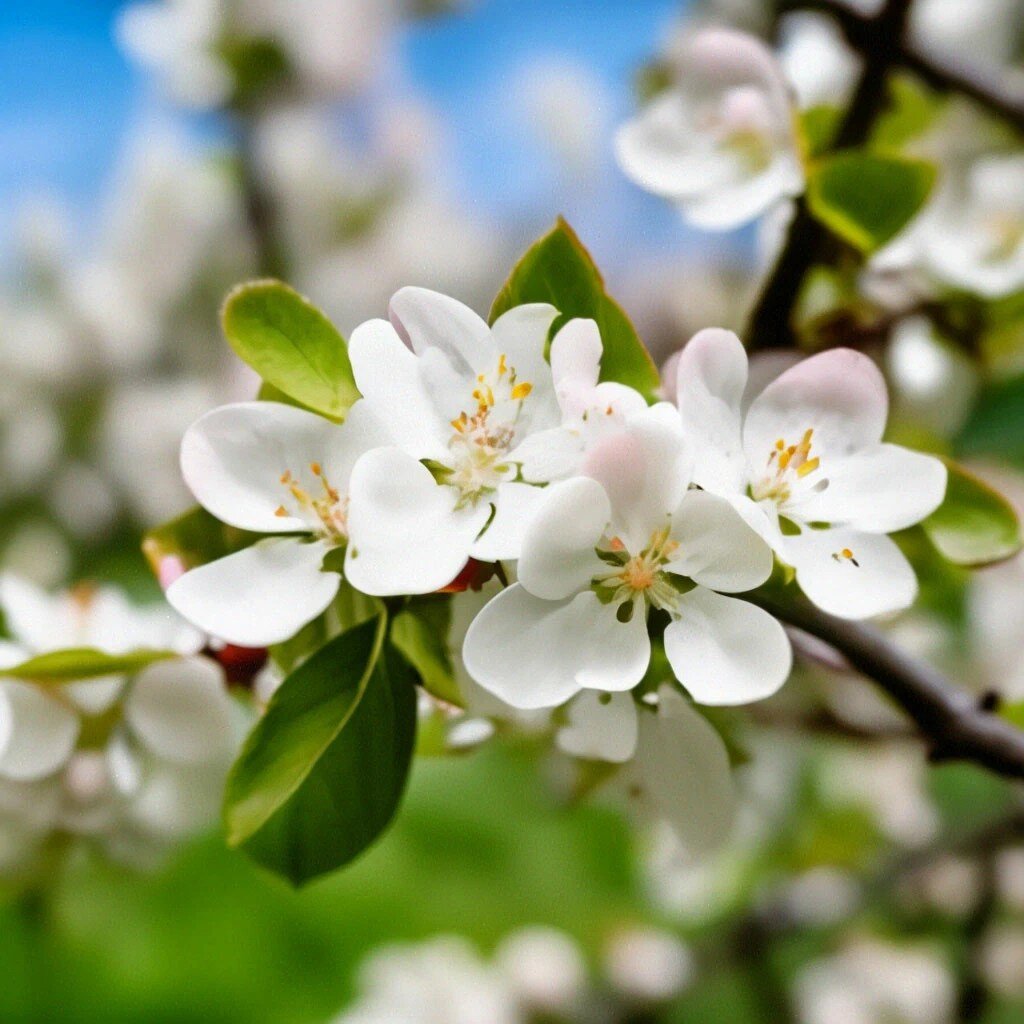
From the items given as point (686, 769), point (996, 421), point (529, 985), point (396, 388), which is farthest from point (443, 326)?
point (529, 985)

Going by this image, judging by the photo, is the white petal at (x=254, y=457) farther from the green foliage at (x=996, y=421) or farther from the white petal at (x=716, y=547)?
the green foliage at (x=996, y=421)

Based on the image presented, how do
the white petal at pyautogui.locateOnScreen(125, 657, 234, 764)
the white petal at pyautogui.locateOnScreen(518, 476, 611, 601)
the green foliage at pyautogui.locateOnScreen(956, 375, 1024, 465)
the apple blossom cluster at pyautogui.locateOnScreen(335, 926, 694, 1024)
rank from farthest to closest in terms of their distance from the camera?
the apple blossom cluster at pyautogui.locateOnScreen(335, 926, 694, 1024)
the green foliage at pyautogui.locateOnScreen(956, 375, 1024, 465)
the white petal at pyautogui.locateOnScreen(125, 657, 234, 764)
the white petal at pyautogui.locateOnScreen(518, 476, 611, 601)

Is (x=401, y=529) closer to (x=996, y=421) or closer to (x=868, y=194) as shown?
(x=868, y=194)

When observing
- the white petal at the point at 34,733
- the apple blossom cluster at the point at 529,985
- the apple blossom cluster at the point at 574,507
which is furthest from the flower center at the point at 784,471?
the apple blossom cluster at the point at 529,985

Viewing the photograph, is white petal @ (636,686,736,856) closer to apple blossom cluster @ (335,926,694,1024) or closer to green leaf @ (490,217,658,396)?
green leaf @ (490,217,658,396)

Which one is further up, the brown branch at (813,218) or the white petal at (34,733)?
the brown branch at (813,218)

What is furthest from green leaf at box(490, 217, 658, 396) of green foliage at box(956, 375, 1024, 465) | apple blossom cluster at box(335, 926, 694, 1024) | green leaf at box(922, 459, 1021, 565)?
apple blossom cluster at box(335, 926, 694, 1024)
